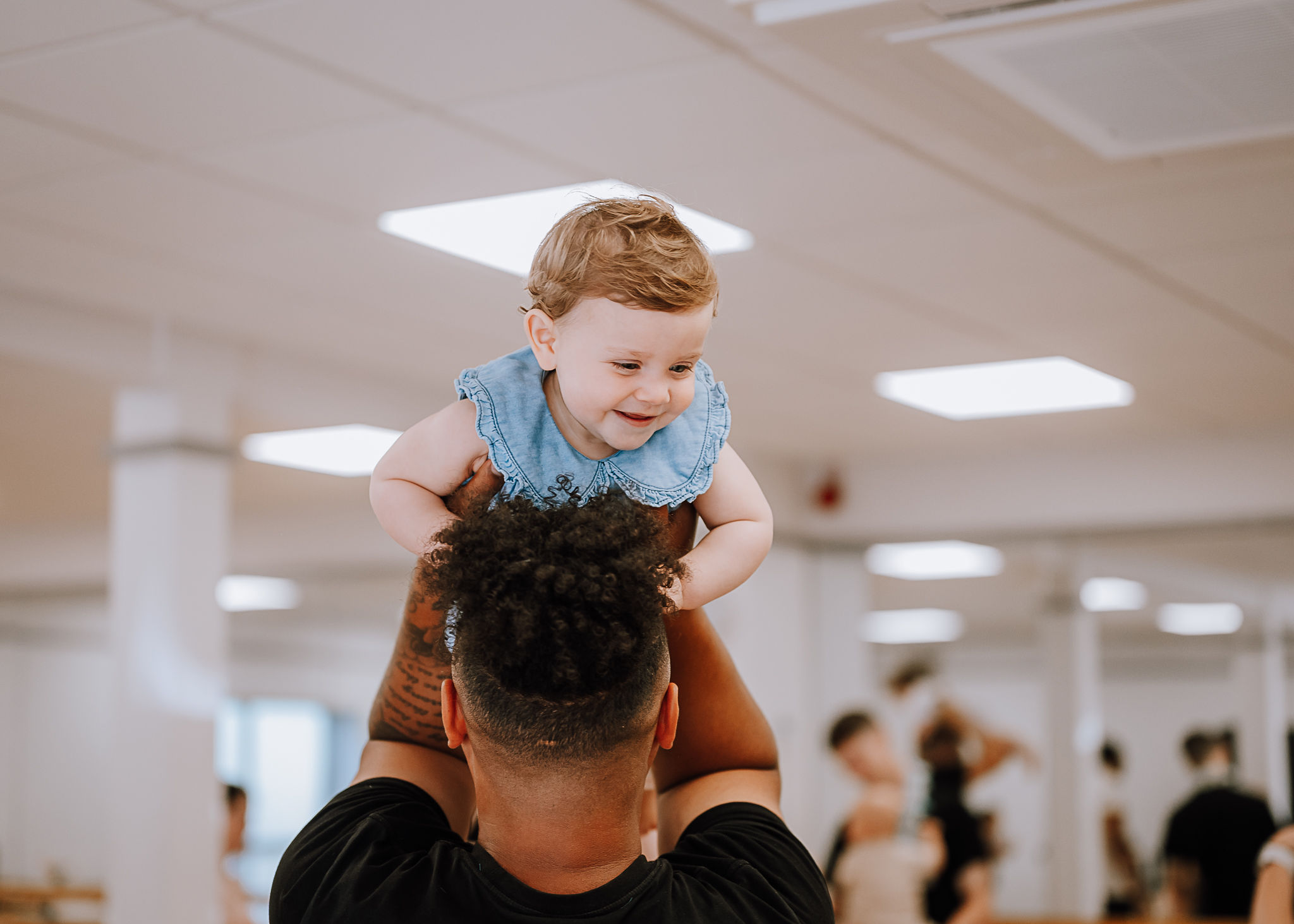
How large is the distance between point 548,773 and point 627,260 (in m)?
0.47

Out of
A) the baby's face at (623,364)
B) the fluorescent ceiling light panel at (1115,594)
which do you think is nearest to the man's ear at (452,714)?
the baby's face at (623,364)

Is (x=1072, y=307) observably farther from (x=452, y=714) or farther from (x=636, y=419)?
(x=452, y=714)

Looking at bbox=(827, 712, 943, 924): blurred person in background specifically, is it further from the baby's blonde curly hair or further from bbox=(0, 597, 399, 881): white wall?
bbox=(0, 597, 399, 881): white wall

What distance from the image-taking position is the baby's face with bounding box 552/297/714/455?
1364mm

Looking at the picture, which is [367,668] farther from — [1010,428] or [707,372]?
[707,372]

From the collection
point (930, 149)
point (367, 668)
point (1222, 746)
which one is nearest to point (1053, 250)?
point (930, 149)

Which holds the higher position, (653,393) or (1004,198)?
(1004,198)

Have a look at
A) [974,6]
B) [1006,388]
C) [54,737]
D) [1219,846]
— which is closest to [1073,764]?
[1219,846]

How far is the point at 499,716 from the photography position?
1251 millimetres

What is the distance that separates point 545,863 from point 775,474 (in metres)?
6.80

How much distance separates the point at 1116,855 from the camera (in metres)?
10.9

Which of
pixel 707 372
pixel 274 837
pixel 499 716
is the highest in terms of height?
pixel 707 372

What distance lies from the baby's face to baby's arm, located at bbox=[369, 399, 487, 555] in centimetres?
10

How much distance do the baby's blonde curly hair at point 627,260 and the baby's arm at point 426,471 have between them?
152 mm
